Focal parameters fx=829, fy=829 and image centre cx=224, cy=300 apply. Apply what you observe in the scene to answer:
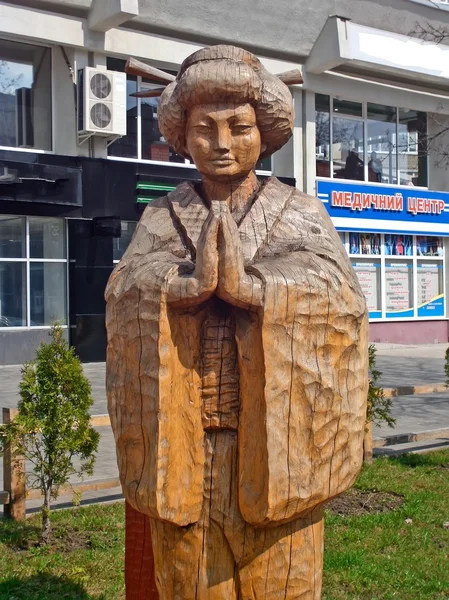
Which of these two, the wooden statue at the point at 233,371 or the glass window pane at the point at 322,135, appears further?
the glass window pane at the point at 322,135

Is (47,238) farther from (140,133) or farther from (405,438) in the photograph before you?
(405,438)

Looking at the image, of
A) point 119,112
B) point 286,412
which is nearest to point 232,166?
point 286,412

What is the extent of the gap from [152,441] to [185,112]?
1.08 meters

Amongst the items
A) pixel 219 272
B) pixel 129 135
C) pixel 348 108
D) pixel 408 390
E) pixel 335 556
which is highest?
pixel 348 108

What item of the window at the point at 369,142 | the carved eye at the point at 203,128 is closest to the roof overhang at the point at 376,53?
the window at the point at 369,142

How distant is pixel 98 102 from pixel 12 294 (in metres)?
3.41

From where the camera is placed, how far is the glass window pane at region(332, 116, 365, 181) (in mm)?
17531

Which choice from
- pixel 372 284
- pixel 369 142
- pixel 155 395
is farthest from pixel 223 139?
pixel 369 142

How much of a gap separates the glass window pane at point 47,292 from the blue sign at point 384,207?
18.2 feet

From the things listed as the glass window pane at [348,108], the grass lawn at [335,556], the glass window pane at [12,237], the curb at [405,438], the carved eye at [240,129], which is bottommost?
the grass lawn at [335,556]

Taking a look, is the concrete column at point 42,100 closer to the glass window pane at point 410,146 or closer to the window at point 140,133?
the window at point 140,133

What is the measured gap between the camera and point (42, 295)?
45.3 feet

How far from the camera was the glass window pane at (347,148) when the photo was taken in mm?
17531

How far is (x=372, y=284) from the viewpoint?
18.3m
